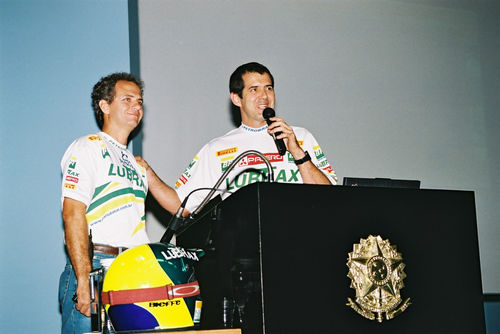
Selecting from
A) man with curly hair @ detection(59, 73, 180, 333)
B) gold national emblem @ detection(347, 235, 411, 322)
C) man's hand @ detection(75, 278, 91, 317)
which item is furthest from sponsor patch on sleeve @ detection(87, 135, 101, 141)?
gold national emblem @ detection(347, 235, 411, 322)

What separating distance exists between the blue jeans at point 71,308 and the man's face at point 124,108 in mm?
669

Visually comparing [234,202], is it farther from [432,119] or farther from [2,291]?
[432,119]

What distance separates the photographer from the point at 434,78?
4.28 metres

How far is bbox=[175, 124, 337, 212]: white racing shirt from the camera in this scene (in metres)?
2.51

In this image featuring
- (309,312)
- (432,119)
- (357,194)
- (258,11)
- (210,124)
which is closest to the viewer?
(309,312)

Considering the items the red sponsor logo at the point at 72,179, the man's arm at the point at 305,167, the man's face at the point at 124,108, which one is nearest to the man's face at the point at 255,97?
the man's arm at the point at 305,167

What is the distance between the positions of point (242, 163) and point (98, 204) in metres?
0.68

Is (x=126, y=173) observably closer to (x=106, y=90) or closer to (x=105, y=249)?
(x=105, y=249)

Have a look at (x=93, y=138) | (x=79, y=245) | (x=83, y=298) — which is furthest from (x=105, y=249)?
(x=93, y=138)

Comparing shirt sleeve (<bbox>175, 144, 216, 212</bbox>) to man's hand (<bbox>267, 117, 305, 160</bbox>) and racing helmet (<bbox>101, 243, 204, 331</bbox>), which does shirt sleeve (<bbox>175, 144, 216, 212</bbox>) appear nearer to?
man's hand (<bbox>267, 117, 305, 160</bbox>)

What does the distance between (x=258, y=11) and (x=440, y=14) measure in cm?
151

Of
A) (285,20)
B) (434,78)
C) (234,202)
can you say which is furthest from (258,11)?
(234,202)

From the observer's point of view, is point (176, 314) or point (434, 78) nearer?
point (176, 314)

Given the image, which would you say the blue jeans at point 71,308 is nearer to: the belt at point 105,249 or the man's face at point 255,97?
the belt at point 105,249
